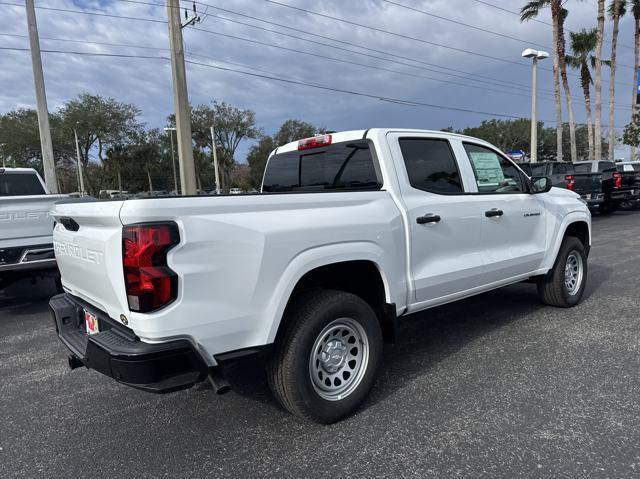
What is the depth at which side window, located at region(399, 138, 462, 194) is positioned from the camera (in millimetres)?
3475

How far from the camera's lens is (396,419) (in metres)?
2.89

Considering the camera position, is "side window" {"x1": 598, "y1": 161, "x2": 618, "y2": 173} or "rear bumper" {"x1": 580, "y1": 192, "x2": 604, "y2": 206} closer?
"rear bumper" {"x1": 580, "y1": 192, "x2": 604, "y2": 206}

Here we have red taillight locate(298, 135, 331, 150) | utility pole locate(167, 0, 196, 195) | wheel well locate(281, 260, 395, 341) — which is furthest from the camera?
utility pole locate(167, 0, 196, 195)

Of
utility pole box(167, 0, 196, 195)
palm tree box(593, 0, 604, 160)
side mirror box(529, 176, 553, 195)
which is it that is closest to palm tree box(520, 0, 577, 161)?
palm tree box(593, 0, 604, 160)

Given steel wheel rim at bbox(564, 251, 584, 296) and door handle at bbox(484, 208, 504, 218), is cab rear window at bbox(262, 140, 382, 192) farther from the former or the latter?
steel wheel rim at bbox(564, 251, 584, 296)

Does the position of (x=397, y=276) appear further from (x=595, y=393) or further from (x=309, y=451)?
(x=595, y=393)

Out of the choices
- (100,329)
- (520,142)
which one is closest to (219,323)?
(100,329)

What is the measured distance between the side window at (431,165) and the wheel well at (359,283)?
804 mm

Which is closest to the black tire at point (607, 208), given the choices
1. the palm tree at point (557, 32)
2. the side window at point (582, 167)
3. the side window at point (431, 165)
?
the side window at point (582, 167)

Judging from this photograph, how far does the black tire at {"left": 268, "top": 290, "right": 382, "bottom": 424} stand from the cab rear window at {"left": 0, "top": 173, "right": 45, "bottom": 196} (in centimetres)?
625

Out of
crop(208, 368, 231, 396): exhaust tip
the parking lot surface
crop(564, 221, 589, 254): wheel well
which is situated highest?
crop(564, 221, 589, 254): wheel well

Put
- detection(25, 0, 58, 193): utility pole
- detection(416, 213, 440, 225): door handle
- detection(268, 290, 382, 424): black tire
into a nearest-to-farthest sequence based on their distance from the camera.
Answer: detection(268, 290, 382, 424): black tire → detection(416, 213, 440, 225): door handle → detection(25, 0, 58, 193): utility pole

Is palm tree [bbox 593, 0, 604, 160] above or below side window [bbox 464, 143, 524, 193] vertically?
above

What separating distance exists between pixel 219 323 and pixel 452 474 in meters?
1.45
